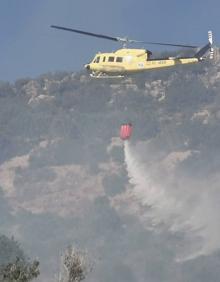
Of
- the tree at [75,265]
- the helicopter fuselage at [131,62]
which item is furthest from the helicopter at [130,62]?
the tree at [75,265]

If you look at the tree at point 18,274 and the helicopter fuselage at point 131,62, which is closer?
the tree at point 18,274

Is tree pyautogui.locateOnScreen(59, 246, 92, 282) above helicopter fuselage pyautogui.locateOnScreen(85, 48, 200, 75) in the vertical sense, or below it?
below

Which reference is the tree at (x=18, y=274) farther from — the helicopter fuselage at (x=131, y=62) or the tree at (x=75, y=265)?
the helicopter fuselage at (x=131, y=62)

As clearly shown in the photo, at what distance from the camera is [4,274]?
6581cm

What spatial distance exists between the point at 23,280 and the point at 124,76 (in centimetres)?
6986

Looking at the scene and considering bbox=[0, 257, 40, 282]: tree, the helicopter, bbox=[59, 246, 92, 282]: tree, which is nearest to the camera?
bbox=[59, 246, 92, 282]: tree

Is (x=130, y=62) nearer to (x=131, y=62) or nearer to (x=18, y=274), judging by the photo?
Answer: (x=131, y=62)

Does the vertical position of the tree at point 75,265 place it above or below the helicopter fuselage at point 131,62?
below

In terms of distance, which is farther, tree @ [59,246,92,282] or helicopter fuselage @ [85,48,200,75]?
helicopter fuselage @ [85,48,200,75]

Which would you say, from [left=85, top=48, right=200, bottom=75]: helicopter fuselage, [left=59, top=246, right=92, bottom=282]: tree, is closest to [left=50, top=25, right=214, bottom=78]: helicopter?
[left=85, top=48, right=200, bottom=75]: helicopter fuselage

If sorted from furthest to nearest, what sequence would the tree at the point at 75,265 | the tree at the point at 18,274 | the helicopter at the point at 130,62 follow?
1. the helicopter at the point at 130,62
2. the tree at the point at 18,274
3. the tree at the point at 75,265

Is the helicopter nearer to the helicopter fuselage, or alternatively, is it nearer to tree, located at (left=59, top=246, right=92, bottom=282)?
the helicopter fuselage

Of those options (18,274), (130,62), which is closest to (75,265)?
(18,274)

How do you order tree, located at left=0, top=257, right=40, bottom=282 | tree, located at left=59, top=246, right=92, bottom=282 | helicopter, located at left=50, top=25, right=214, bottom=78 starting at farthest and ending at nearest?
helicopter, located at left=50, top=25, right=214, bottom=78, tree, located at left=0, top=257, right=40, bottom=282, tree, located at left=59, top=246, right=92, bottom=282
